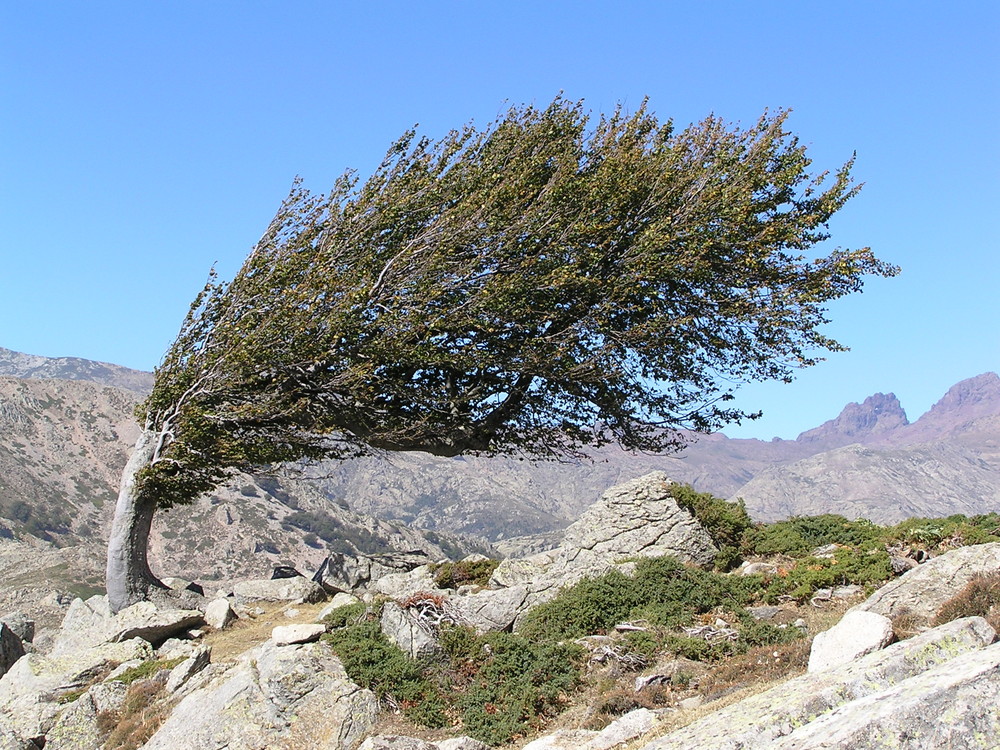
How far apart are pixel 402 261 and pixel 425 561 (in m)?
11.5

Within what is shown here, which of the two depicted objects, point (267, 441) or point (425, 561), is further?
point (425, 561)

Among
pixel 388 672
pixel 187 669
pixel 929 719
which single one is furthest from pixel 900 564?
pixel 187 669

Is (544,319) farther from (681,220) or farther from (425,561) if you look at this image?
(425,561)

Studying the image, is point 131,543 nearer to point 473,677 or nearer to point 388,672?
point 388,672

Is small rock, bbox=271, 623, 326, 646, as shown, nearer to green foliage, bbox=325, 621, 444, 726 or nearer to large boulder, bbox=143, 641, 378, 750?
green foliage, bbox=325, 621, 444, 726

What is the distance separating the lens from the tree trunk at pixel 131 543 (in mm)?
24422

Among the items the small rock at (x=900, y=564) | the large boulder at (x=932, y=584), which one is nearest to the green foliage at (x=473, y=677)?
the large boulder at (x=932, y=584)

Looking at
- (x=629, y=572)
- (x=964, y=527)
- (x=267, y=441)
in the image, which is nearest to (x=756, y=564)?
(x=629, y=572)

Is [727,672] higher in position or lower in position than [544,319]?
lower

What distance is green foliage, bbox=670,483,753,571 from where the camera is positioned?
73.3ft

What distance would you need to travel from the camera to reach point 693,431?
28.7m

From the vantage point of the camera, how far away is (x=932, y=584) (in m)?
13.2

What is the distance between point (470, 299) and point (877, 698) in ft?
58.8

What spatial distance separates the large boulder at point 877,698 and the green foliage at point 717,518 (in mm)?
12647
